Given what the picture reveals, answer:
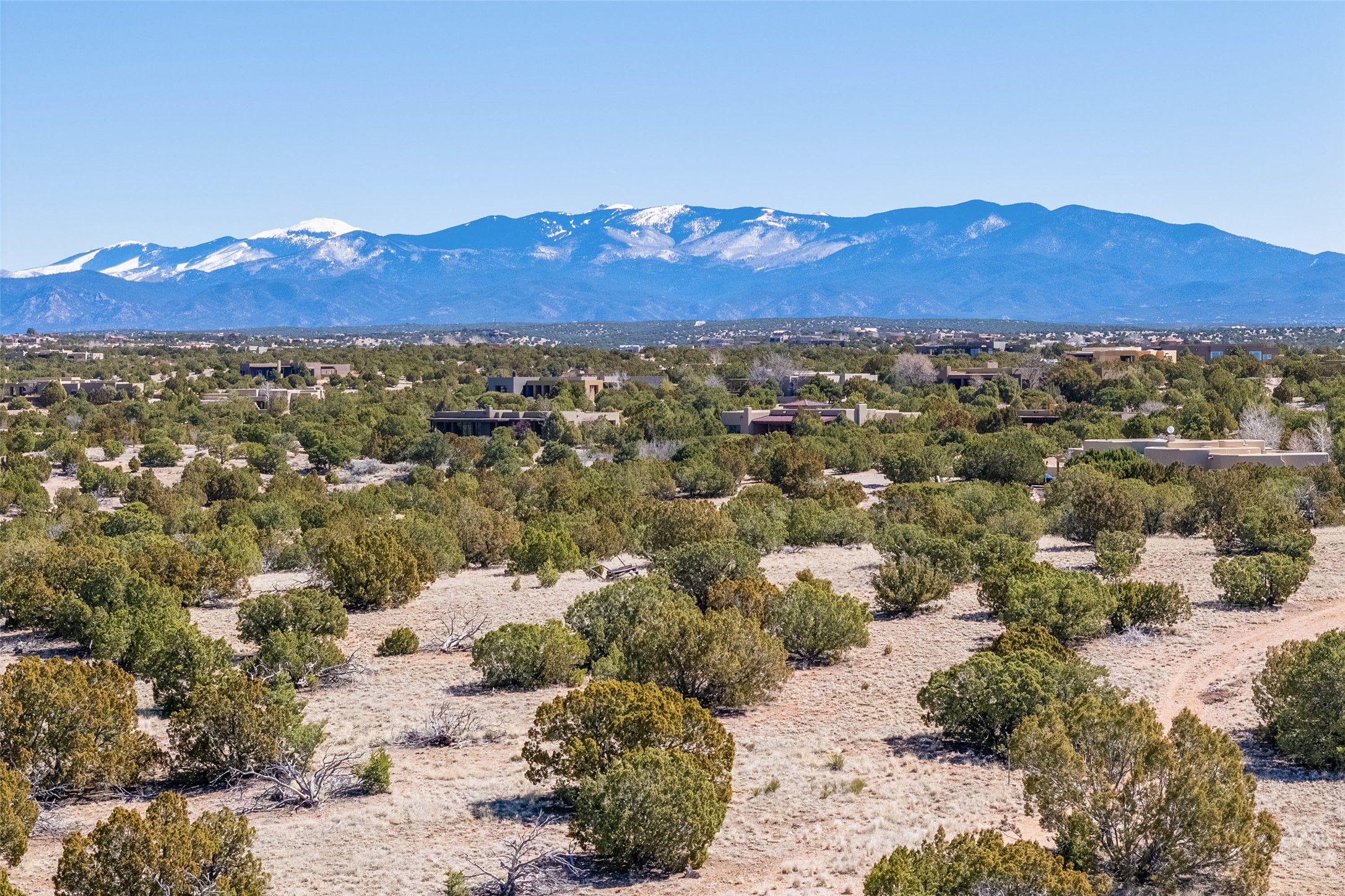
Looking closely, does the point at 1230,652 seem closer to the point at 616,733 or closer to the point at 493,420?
the point at 616,733

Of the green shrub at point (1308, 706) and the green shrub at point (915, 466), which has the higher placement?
the green shrub at point (1308, 706)

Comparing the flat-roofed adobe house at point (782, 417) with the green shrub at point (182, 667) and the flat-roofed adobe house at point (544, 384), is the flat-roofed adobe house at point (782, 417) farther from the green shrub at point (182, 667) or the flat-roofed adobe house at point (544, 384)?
the green shrub at point (182, 667)

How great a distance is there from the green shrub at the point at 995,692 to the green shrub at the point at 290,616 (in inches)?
396

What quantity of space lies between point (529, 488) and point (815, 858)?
1313 inches

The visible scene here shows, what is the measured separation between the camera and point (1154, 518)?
36.6 meters

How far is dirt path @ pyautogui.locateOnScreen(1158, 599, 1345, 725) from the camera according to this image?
1995 centimetres

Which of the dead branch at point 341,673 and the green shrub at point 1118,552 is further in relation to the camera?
the green shrub at point 1118,552

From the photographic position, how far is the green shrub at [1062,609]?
2356 cm

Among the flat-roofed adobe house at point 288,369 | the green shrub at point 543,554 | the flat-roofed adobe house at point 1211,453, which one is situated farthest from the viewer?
the flat-roofed adobe house at point 288,369

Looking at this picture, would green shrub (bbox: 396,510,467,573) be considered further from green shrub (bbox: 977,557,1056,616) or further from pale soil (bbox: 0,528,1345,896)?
green shrub (bbox: 977,557,1056,616)

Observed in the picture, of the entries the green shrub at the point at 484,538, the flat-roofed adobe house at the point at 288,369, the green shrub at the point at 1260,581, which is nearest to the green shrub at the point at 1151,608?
the green shrub at the point at 1260,581

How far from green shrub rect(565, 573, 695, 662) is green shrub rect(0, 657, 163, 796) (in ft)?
24.7

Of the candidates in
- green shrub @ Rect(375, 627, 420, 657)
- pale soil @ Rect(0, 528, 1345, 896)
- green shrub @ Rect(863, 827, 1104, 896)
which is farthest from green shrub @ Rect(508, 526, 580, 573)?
green shrub @ Rect(863, 827, 1104, 896)

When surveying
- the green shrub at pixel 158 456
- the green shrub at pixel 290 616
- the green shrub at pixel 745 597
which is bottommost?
the green shrub at pixel 158 456
